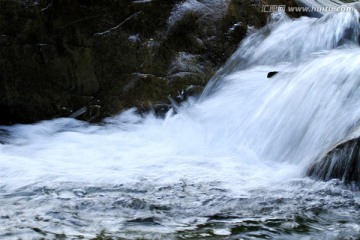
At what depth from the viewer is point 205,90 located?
21.3 ft

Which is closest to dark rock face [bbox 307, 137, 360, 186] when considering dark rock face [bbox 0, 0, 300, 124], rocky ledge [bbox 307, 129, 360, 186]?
rocky ledge [bbox 307, 129, 360, 186]

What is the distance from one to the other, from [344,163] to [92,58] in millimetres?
3574

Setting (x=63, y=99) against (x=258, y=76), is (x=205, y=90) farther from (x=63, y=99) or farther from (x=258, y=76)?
(x=63, y=99)

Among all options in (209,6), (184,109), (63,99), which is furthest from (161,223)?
(209,6)

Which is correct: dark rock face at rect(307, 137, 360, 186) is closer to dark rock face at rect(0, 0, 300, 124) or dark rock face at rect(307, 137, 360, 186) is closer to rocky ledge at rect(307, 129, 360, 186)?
rocky ledge at rect(307, 129, 360, 186)

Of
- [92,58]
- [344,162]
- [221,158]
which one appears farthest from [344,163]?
[92,58]

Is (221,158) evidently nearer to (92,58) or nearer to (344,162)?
(344,162)

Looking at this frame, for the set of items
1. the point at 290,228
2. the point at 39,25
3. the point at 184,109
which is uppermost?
the point at 39,25

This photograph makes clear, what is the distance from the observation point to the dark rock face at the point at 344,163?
13.2ft

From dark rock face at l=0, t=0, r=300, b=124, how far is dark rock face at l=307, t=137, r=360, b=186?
2.62m

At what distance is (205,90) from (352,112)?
7.20 ft

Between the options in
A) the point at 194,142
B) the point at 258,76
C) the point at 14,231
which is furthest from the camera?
the point at 258,76

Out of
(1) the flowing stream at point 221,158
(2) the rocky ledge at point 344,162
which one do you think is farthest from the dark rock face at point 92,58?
(2) the rocky ledge at point 344,162

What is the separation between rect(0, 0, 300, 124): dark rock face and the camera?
21.3 ft
